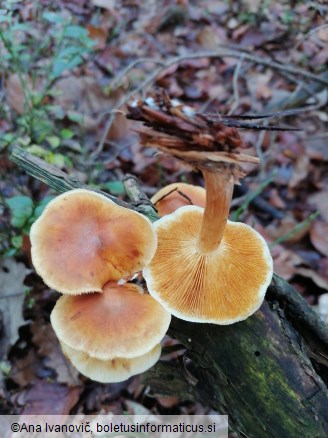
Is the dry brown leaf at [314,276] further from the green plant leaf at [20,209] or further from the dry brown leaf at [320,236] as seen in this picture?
the green plant leaf at [20,209]

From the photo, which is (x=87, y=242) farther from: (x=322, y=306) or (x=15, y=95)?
(x=15, y=95)

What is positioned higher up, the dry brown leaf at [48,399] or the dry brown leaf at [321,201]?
the dry brown leaf at [321,201]

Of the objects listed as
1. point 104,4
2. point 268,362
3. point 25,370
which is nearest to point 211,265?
point 268,362

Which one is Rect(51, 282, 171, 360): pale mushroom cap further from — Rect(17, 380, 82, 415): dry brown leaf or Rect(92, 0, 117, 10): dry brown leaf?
Rect(92, 0, 117, 10): dry brown leaf

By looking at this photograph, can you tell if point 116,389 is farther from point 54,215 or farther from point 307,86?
point 307,86

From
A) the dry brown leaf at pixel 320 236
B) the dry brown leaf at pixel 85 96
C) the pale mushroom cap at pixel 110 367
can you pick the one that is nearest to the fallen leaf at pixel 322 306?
the dry brown leaf at pixel 320 236

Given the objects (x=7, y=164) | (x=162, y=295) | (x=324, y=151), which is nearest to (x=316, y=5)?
(x=324, y=151)

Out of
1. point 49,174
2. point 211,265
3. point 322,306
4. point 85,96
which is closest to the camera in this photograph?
point 211,265
